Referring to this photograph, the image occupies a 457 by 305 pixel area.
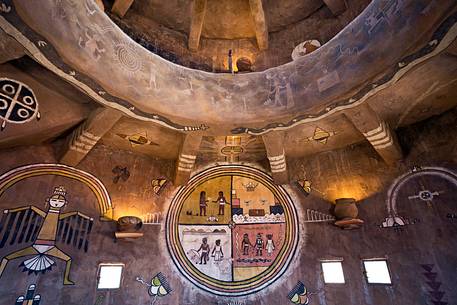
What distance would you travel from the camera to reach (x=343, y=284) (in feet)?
21.3

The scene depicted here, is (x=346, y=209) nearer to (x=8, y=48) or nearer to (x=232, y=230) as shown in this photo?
(x=232, y=230)

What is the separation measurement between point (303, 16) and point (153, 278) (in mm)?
8981

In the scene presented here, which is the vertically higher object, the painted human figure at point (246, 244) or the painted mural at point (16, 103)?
the painted mural at point (16, 103)

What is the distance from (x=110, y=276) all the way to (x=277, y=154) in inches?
210

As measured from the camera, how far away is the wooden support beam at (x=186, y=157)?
704 cm

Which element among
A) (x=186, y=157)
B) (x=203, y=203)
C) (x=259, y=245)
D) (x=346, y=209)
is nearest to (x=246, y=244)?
(x=259, y=245)

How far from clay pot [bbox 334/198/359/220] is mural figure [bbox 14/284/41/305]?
23.8 ft

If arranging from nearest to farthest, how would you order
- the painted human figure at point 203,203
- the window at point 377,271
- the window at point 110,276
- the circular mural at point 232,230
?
the window at point 377,271 < the window at point 110,276 < the circular mural at point 232,230 < the painted human figure at point 203,203

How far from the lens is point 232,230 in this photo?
777cm

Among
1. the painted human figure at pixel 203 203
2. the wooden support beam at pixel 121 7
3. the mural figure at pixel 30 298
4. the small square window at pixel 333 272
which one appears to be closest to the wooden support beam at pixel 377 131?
the small square window at pixel 333 272

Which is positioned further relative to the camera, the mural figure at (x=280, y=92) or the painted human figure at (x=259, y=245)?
the painted human figure at (x=259, y=245)

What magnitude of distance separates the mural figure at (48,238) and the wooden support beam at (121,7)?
5134 millimetres

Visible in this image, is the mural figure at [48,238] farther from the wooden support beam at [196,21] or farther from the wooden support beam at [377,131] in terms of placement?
the wooden support beam at [377,131]

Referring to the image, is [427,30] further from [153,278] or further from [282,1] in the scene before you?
[153,278]
